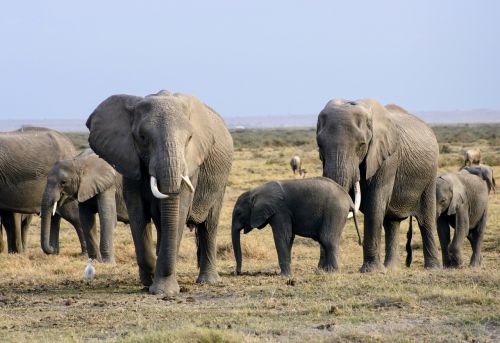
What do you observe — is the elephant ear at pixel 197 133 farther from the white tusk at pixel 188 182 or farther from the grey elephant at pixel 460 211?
the grey elephant at pixel 460 211

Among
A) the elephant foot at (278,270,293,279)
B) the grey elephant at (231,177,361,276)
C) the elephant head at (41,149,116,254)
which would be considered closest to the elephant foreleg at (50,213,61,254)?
the elephant head at (41,149,116,254)

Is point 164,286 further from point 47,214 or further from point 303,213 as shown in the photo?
point 47,214

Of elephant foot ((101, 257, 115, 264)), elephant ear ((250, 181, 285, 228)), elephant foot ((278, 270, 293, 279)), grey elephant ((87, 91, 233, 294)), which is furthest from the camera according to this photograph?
elephant foot ((101, 257, 115, 264))

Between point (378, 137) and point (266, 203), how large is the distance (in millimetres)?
1529

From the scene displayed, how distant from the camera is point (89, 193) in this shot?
16.0m

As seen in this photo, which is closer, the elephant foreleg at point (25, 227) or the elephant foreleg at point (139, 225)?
the elephant foreleg at point (139, 225)

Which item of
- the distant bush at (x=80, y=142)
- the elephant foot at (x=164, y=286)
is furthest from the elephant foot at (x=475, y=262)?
the distant bush at (x=80, y=142)

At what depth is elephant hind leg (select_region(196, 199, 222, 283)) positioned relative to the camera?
12.6 m

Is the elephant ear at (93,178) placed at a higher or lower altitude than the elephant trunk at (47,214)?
higher

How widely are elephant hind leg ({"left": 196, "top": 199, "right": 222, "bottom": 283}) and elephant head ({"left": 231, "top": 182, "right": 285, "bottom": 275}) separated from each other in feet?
2.81

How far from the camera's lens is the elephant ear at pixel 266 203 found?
1342 cm

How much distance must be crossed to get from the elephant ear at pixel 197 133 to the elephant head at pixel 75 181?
14.8 ft

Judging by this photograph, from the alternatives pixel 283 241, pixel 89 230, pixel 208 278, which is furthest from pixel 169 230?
pixel 89 230

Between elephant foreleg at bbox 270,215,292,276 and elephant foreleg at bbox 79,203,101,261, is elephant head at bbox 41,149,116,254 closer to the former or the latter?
elephant foreleg at bbox 79,203,101,261
